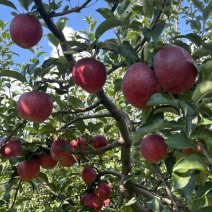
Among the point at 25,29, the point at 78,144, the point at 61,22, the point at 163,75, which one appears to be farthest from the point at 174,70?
the point at 78,144

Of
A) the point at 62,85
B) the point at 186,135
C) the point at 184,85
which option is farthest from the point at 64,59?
the point at 186,135

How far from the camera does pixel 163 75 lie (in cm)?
103

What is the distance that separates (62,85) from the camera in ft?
5.81

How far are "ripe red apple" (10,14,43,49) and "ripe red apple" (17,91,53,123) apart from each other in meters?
0.24

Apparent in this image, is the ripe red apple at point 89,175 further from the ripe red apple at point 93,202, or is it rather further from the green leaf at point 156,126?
the green leaf at point 156,126

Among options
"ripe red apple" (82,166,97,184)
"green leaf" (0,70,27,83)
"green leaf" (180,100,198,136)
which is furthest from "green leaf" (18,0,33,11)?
"ripe red apple" (82,166,97,184)

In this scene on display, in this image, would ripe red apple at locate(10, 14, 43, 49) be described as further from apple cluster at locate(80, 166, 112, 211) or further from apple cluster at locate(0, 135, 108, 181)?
apple cluster at locate(80, 166, 112, 211)

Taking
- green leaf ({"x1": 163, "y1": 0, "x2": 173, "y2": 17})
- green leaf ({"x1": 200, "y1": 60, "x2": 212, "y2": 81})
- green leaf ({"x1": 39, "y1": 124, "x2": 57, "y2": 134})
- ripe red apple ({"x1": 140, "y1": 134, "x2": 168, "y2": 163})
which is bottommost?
ripe red apple ({"x1": 140, "y1": 134, "x2": 168, "y2": 163})

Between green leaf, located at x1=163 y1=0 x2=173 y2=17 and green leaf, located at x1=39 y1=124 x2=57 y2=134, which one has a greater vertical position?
green leaf, located at x1=163 y1=0 x2=173 y2=17

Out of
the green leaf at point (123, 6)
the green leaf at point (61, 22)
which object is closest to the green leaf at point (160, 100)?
the green leaf at point (123, 6)

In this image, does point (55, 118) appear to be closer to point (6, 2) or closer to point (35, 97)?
point (35, 97)

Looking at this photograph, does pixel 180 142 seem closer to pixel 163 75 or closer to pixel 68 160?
pixel 163 75

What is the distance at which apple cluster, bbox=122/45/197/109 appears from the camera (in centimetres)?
102

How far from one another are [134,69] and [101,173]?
1436mm
